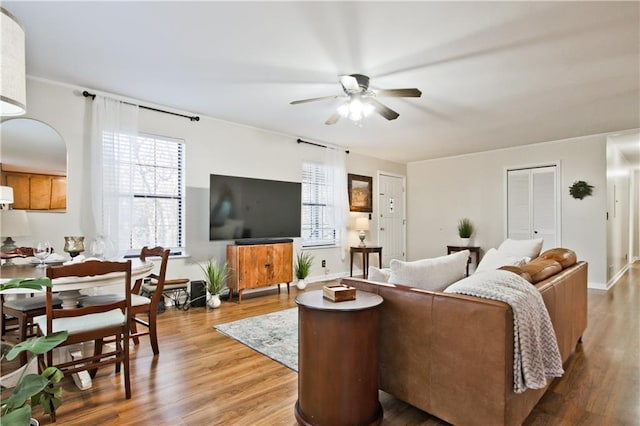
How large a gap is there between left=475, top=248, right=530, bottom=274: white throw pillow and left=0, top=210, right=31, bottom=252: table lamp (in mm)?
3781

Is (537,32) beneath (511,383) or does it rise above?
above

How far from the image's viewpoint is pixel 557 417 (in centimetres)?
187

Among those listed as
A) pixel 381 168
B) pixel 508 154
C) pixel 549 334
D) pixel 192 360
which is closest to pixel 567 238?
pixel 508 154

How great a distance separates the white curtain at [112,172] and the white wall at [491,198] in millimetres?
5985

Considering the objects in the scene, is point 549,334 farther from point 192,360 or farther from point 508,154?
point 508,154

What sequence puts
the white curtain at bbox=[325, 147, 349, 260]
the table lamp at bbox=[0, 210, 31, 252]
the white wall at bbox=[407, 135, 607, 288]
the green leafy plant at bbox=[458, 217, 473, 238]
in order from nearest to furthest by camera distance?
the table lamp at bbox=[0, 210, 31, 252] → the white wall at bbox=[407, 135, 607, 288] → the white curtain at bbox=[325, 147, 349, 260] → the green leafy plant at bbox=[458, 217, 473, 238]

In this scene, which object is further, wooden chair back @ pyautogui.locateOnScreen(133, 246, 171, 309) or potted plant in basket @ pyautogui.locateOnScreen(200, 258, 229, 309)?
potted plant in basket @ pyautogui.locateOnScreen(200, 258, 229, 309)

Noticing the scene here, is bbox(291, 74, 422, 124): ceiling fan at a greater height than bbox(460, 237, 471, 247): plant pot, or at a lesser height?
greater

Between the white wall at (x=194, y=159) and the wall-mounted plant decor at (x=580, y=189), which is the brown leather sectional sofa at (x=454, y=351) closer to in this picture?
the white wall at (x=194, y=159)

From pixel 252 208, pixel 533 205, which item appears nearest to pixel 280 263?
pixel 252 208

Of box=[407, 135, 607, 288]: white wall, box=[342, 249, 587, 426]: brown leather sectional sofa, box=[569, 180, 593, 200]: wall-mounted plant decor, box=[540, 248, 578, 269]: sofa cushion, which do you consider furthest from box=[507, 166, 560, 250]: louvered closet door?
box=[342, 249, 587, 426]: brown leather sectional sofa

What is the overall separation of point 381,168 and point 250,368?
558 centimetres

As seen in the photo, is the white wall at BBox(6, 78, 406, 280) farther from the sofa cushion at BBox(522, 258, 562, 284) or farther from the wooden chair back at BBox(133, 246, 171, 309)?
the sofa cushion at BBox(522, 258, 562, 284)

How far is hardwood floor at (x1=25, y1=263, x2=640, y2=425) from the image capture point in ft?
6.16
